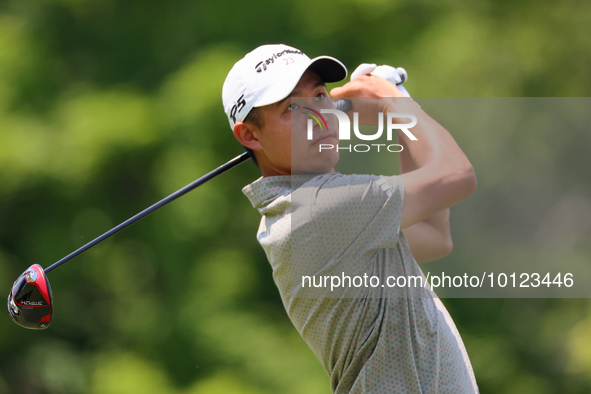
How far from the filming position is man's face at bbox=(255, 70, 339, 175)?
3.90 ft

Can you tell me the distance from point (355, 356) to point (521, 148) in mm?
1472

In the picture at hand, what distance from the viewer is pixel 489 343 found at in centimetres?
308

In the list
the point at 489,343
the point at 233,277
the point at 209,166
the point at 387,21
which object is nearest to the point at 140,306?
the point at 233,277

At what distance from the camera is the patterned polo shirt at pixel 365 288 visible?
1.07 metres

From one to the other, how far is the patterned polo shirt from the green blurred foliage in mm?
1992

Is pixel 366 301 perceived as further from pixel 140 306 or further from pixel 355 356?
pixel 140 306

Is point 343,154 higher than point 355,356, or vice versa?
point 343,154

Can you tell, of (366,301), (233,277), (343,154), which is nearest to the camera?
(366,301)

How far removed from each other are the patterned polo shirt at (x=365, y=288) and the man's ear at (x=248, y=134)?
153mm

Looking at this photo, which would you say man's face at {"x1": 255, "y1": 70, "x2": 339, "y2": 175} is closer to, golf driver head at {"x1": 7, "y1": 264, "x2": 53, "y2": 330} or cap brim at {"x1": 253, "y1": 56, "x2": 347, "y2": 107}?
cap brim at {"x1": 253, "y1": 56, "x2": 347, "y2": 107}

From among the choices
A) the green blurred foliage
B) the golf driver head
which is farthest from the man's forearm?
the green blurred foliage

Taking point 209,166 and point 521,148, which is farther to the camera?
point 209,166

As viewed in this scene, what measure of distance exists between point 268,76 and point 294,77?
2.6 inches

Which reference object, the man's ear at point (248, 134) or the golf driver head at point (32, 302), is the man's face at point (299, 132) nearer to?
the man's ear at point (248, 134)
